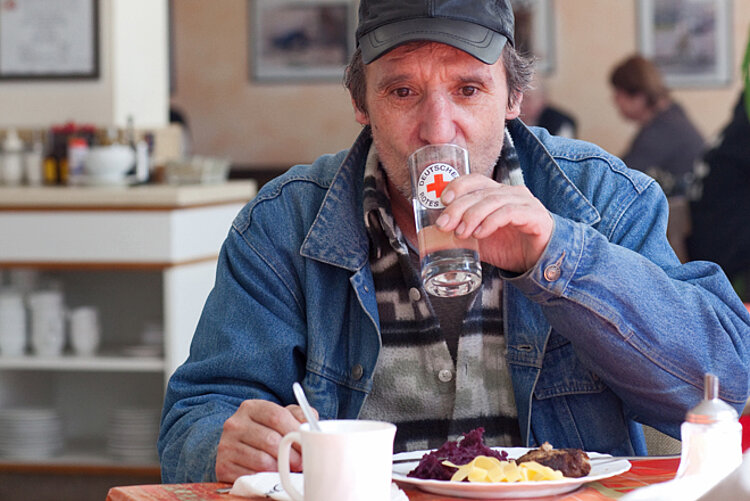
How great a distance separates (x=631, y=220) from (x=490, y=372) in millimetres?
307

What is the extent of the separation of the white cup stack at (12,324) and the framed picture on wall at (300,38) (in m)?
4.81

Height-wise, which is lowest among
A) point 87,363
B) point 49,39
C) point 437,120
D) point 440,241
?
point 87,363

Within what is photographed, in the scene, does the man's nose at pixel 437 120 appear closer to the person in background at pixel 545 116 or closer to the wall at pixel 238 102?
the person in background at pixel 545 116

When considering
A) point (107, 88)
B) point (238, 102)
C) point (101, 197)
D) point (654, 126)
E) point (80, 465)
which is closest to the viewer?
point (101, 197)

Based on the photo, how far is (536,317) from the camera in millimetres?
1518

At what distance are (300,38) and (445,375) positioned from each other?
7.05m

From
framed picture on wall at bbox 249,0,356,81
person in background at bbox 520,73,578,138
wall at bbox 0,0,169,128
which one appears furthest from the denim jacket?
framed picture on wall at bbox 249,0,356,81

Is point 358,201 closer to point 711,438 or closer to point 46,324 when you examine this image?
point 711,438

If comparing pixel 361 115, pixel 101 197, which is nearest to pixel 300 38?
pixel 101 197

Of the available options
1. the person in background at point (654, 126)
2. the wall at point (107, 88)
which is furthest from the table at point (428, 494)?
the person in background at point (654, 126)

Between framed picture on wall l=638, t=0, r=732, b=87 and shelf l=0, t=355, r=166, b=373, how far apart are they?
17.6 feet

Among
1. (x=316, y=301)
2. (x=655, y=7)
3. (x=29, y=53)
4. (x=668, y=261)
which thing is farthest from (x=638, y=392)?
(x=655, y=7)

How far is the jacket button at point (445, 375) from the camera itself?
1525 millimetres

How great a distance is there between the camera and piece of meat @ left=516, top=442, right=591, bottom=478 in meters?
1.08
